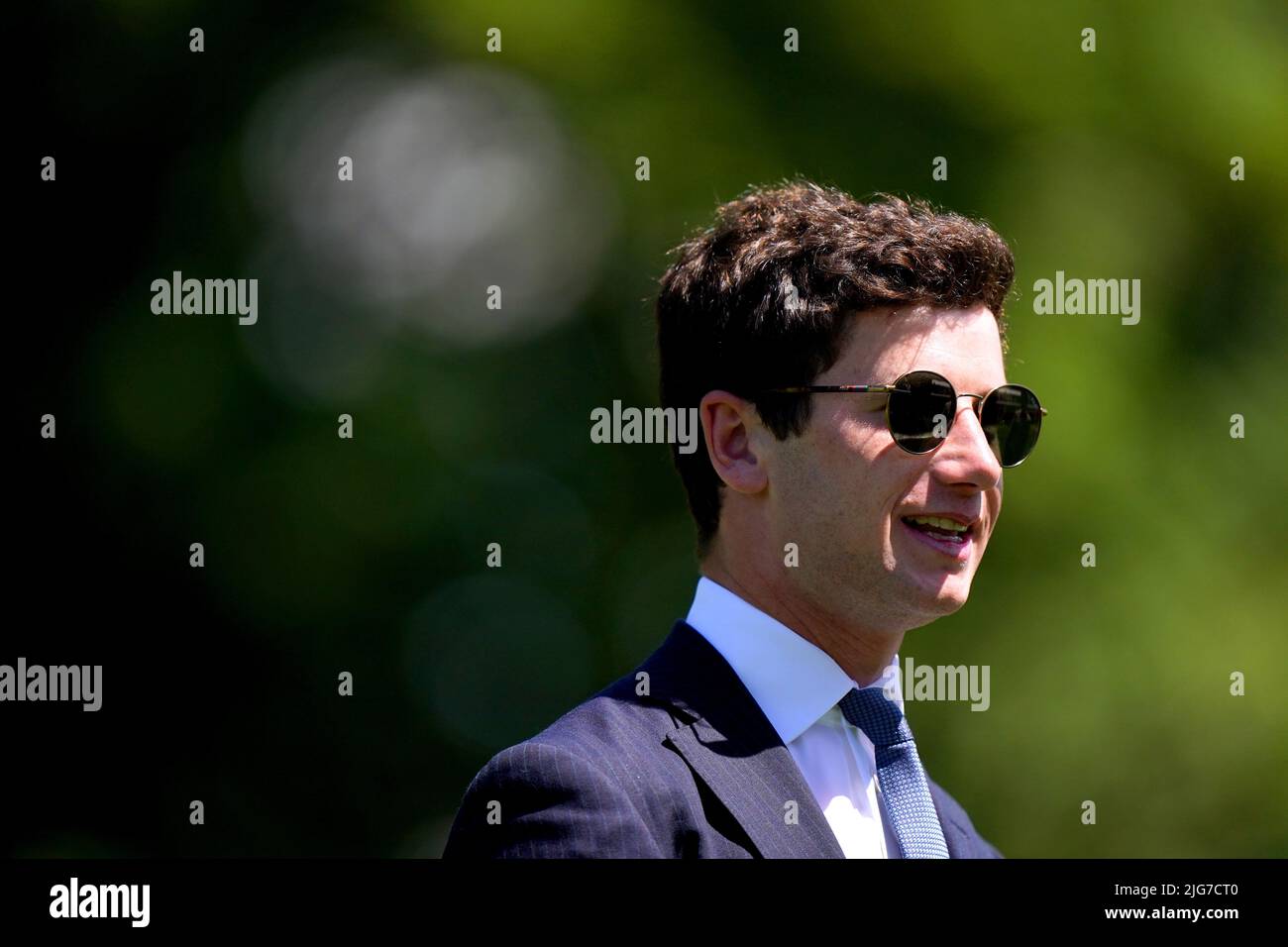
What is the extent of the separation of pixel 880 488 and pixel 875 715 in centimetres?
48

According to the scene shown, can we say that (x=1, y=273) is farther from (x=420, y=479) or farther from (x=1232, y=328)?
(x=1232, y=328)

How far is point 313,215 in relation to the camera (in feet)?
33.3

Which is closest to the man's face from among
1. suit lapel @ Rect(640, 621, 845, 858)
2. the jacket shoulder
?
suit lapel @ Rect(640, 621, 845, 858)

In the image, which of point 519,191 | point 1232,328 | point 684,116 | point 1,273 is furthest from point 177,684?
point 1232,328

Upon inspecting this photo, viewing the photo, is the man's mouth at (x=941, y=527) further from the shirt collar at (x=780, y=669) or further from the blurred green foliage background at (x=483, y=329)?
the blurred green foliage background at (x=483, y=329)

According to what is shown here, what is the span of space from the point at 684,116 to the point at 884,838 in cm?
724

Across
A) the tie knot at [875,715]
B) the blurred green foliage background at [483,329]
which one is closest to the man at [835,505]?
the tie knot at [875,715]

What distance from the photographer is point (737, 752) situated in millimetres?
3205

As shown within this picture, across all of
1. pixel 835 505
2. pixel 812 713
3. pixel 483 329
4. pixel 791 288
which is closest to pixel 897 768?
pixel 812 713

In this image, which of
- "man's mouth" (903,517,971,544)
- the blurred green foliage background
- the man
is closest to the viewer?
the man

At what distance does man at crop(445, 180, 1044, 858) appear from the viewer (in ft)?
11.0

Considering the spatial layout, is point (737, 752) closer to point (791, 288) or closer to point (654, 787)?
point (654, 787)

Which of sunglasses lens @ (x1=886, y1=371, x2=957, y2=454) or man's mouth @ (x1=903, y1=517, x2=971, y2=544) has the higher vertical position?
sunglasses lens @ (x1=886, y1=371, x2=957, y2=454)

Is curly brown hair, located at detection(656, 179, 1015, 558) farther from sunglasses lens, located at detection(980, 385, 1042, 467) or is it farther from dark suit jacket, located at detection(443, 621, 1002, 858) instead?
dark suit jacket, located at detection(443, 621, 1002, 858)
